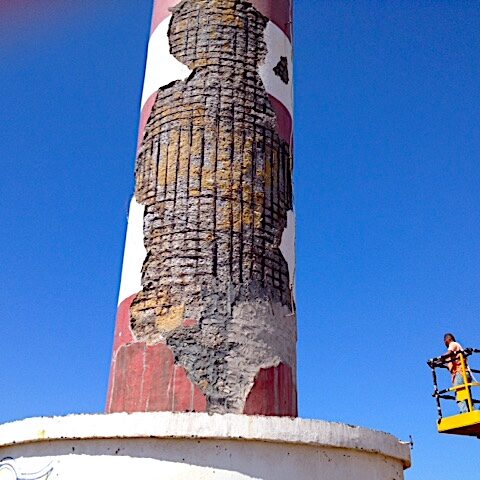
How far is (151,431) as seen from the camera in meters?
4.14

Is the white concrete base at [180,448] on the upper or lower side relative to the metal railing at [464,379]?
lower

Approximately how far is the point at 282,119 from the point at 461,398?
14.1ft

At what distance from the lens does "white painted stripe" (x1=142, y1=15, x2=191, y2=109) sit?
6395 millimetres

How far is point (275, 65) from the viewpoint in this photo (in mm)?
6660

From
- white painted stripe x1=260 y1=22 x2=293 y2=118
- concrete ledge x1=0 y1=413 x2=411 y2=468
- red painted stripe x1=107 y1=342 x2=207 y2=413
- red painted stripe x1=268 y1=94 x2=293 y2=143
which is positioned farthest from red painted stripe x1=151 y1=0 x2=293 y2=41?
concrete ledge x1=0 y1=413 x2=411 y2=468

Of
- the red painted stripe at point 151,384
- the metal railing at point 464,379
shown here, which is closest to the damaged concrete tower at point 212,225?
the red painted stripe at point 151,384

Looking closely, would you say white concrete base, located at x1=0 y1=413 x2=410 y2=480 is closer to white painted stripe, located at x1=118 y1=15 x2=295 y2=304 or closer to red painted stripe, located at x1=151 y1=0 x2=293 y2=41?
white painted stripe, located at x1=118 y1=15 x2=295 y2=304

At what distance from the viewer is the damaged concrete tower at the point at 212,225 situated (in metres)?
5.33

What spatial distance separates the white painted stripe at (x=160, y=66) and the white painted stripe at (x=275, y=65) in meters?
0.83

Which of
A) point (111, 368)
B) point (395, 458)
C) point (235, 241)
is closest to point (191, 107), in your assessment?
point (235, 241)

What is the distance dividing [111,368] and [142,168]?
1985 millimetres

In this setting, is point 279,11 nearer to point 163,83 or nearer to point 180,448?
point 163,83

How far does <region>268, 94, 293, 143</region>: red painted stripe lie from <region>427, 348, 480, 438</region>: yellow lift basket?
12.1 ft

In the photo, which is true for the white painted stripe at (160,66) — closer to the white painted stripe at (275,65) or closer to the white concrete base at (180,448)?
the white painted stripe at (275,65)
